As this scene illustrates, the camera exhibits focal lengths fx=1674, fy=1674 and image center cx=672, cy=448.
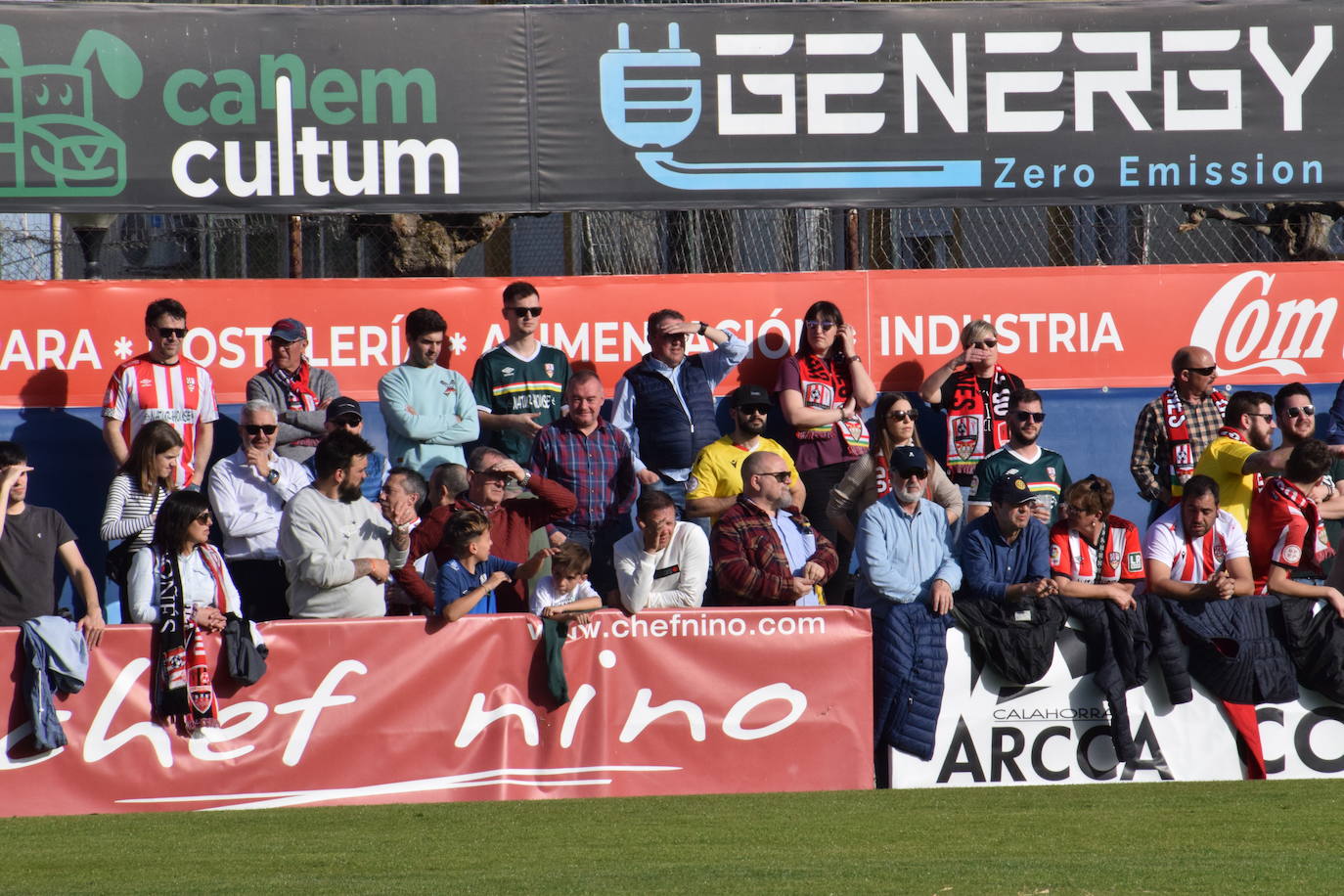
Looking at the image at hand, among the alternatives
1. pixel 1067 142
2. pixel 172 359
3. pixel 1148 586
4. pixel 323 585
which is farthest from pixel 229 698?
pixel 1067 142

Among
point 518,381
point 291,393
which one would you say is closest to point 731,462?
point 518,381

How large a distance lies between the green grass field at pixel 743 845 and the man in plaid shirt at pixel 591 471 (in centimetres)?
180

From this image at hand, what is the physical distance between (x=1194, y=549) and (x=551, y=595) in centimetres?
352

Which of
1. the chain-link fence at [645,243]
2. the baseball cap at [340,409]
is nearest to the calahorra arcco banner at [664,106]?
the chain-link fence at [645,243]

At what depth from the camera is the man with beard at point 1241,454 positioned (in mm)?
9930

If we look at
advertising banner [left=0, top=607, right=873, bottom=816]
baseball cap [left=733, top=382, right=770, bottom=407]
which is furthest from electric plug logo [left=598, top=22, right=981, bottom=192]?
advertising banner [left=0, top=607, right=873, bottom=816]

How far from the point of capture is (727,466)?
9.80m

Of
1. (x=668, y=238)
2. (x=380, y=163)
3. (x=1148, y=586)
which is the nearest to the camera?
(x=1148, y=586)

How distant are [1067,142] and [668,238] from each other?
12.0ft

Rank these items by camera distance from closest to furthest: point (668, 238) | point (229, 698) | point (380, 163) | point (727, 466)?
point (229, 698), point (727, 466), point (380, 163), point (668, 238)

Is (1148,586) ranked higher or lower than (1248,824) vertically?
higher

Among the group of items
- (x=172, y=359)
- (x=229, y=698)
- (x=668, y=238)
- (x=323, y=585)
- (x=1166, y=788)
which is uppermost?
(x=668, y=238)

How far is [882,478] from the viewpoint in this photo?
9.84 meters

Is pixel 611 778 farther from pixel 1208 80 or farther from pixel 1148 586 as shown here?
pixel 1208 80
